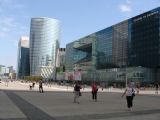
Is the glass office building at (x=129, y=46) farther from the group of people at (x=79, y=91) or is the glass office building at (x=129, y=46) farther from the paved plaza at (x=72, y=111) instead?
the paved plaza at (x=72, y=111)

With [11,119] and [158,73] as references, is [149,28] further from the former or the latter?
[11,119]

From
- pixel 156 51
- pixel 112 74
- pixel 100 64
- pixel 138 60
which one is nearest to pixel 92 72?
pixel 100 64

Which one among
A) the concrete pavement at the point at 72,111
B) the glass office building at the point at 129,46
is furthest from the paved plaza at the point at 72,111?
the glass office building at the point at 129,46

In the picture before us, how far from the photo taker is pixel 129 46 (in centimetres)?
13238

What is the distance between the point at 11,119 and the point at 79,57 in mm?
177749

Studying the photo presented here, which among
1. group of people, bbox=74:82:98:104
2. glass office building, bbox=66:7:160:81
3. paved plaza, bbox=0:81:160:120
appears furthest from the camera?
glass office building, bbox=66:7:160:81

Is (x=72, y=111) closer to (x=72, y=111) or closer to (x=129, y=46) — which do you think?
(x=72, y=111)

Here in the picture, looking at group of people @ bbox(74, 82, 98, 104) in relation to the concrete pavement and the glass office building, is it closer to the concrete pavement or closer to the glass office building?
the concrete pavement

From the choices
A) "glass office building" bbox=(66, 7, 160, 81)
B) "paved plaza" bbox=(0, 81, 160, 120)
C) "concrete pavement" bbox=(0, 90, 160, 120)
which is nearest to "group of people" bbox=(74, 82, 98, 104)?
"paved plaza" bbox=(0, 81, 160, 120)

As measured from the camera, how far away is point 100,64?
159 metres

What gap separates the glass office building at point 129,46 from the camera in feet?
389

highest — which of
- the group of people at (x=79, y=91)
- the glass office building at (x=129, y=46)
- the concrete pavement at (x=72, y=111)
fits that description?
the glass office building at (x=129, y=46)

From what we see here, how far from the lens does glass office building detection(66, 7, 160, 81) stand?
118438mm

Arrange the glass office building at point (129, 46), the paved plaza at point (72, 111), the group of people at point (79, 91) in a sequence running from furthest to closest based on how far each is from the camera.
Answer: the glass office building at point (129, 46)
the group of people at point (79, 91)
the paved plaza at point (72, 111)
